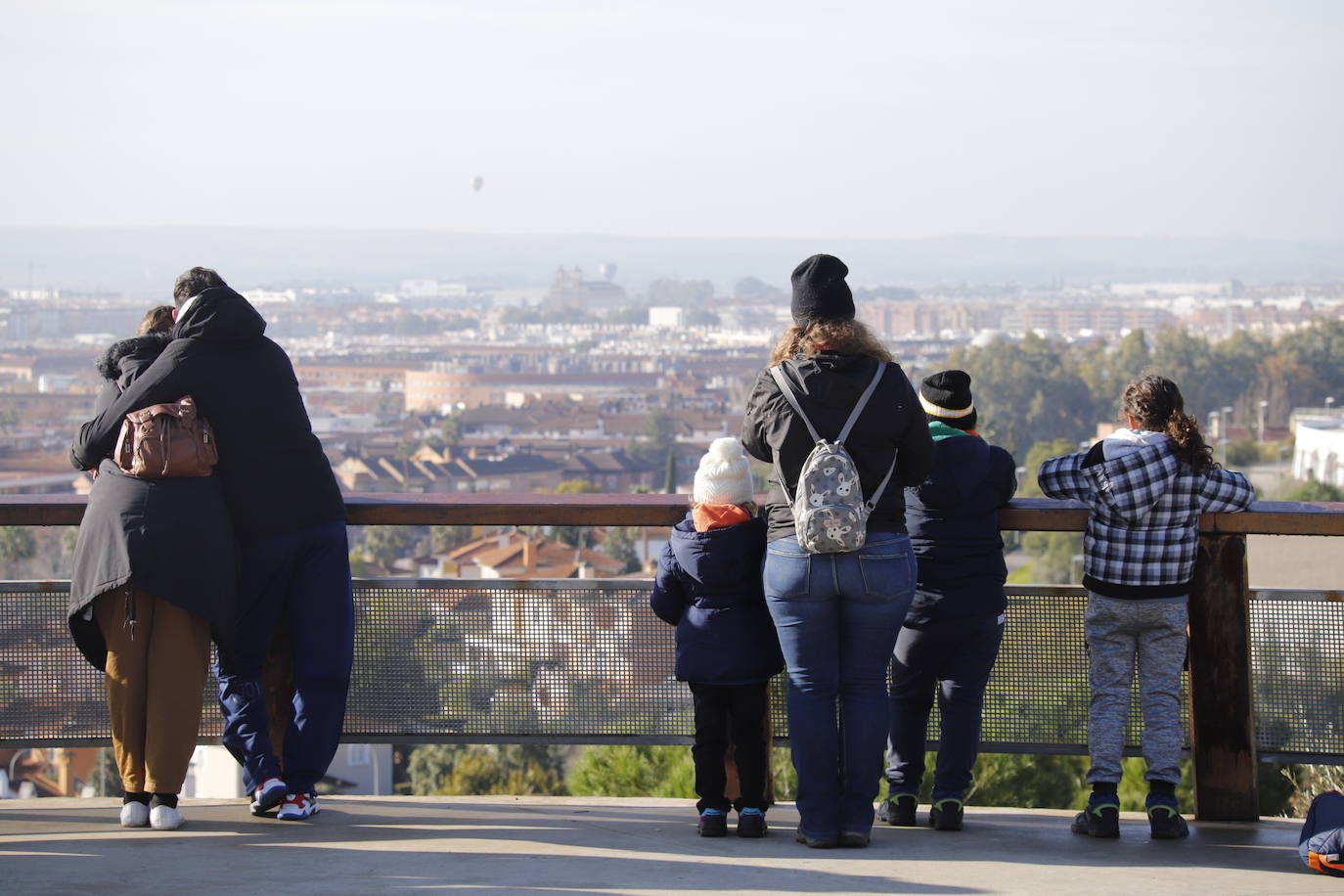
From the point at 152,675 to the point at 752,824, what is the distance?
4.84 feet

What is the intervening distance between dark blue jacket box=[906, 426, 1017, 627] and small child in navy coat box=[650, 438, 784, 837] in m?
0.39

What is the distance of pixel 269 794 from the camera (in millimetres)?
3645

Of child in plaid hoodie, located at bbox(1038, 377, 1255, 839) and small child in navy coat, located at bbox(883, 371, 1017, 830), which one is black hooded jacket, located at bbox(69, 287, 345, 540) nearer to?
small child in navy coat, located at bbox(883, 371, 1017, 830)

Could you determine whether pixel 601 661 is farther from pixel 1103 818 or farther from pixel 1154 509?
pixel 1154 509

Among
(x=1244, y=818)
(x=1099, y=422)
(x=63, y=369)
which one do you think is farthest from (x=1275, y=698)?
(x=63, y=369)

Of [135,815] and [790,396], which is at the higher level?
[790,396]

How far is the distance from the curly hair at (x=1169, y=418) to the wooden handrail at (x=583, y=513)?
0.67 ft

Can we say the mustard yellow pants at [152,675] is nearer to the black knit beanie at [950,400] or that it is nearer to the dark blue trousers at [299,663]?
the dark blue trousers at [299,663]

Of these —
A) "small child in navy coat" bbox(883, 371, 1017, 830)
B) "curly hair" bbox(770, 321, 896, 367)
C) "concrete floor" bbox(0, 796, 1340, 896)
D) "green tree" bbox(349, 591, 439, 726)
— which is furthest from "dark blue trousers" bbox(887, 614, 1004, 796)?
"green tree" bbox(349, 591, 439, 726)

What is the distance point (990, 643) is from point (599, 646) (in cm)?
104

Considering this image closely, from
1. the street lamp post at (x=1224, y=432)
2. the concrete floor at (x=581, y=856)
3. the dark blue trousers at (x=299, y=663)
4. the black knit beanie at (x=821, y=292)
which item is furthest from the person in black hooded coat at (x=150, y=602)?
the street lamp post at (x=1224, y=432)

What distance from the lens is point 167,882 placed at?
3.17m

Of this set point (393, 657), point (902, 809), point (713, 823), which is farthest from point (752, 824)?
point (393, 657)

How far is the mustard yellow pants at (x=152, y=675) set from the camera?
3473 millimetres
